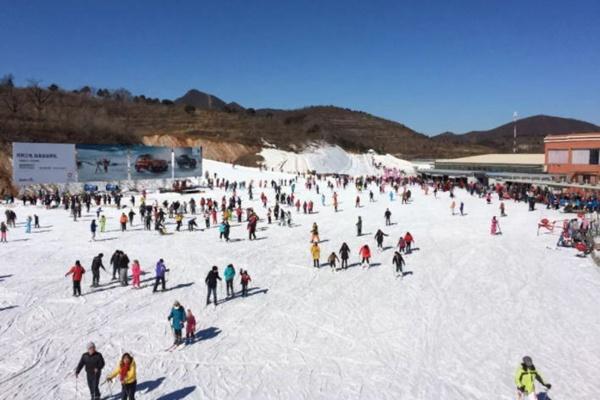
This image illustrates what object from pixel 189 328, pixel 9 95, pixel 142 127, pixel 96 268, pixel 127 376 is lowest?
pixel 189 328

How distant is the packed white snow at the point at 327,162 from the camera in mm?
67750

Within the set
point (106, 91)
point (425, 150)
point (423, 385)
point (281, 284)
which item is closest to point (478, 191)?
point (281, 284)

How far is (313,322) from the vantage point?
1116 cm

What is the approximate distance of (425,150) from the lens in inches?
4697

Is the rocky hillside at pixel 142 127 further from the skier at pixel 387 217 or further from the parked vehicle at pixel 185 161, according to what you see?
the skier at pixel 387 217

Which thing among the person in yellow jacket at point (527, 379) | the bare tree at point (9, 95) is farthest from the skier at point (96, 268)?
the bare tree at point (9, 95)

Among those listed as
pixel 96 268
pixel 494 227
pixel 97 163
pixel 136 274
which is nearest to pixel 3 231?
pixel 96 268

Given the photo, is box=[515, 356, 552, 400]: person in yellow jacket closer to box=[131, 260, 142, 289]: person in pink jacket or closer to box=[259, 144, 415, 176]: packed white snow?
box=[131, 260, 142, 289]: person in pink jacket

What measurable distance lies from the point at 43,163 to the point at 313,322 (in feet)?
99.4

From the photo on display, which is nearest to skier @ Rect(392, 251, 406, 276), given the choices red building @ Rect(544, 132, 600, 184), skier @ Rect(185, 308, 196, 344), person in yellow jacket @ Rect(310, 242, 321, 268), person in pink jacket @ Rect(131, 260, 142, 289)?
person in yellow jacket @ Rect(310, 242, 321, 268)

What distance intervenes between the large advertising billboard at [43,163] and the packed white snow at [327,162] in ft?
103

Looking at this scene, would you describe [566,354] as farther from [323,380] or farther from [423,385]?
[323,380]

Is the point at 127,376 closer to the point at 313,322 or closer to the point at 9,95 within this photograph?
the point at 313,322

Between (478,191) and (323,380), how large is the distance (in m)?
32.2
